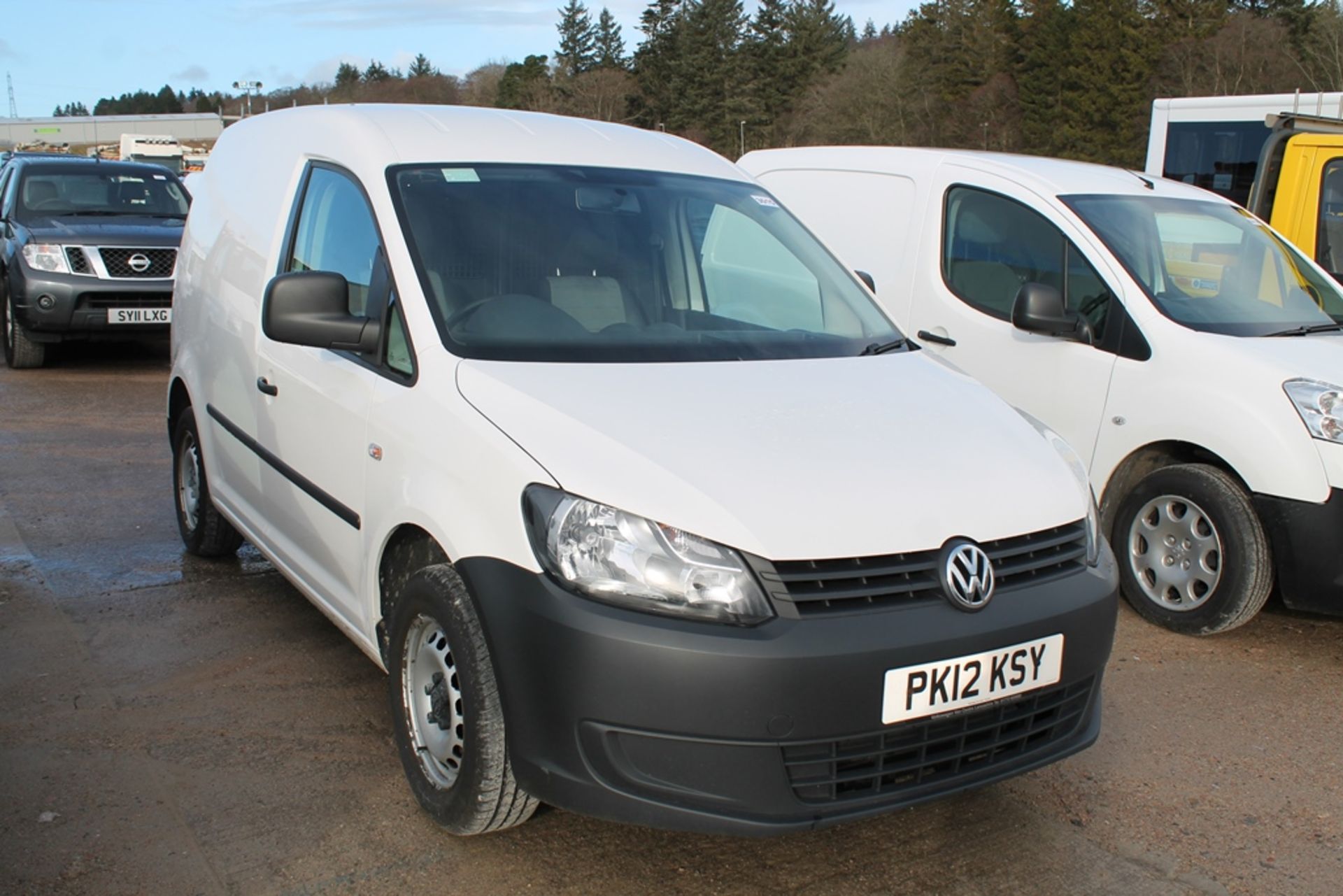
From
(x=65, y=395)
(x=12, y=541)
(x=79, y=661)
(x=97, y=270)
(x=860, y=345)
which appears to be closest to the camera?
(x=860, y=345)

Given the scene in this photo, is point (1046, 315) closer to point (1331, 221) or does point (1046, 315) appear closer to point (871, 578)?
point (871, 578)

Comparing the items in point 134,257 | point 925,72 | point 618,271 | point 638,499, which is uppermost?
point 925,72

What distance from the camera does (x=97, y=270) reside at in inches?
429

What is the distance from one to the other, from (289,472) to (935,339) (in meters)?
3.11

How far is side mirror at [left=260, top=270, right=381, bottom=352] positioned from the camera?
3.54 metres

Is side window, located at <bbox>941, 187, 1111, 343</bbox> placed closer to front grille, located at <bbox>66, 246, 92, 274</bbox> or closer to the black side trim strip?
the black side trim strip

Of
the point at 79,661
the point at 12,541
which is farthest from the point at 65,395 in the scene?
the point at 79,661

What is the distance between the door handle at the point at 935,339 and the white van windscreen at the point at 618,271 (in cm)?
169

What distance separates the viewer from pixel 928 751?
114 inches

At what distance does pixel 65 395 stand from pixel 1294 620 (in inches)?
339

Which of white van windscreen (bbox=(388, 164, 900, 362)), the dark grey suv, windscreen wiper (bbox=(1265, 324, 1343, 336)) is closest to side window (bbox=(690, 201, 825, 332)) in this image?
white van windscreen (bbox=(388, 164, 900, 362))

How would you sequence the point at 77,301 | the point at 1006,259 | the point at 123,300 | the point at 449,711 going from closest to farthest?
the point at 449,711 < the point at 1006,259 < the point at 77,301 < the point at 123,300

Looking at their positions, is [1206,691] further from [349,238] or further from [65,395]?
[65,395]

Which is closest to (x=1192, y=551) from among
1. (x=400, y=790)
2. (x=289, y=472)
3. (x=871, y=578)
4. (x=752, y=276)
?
(x=752, y=276)
